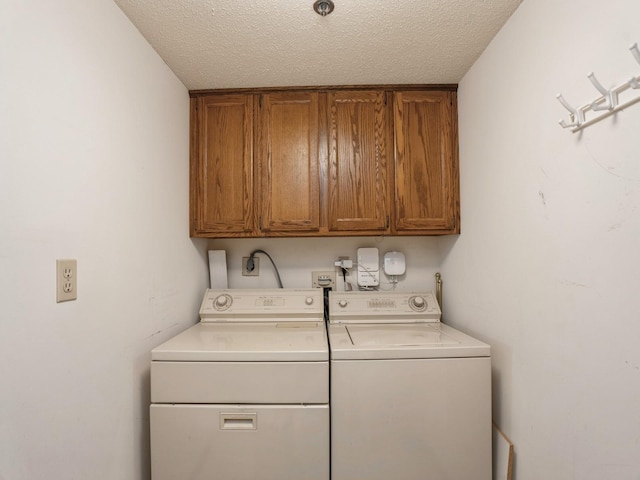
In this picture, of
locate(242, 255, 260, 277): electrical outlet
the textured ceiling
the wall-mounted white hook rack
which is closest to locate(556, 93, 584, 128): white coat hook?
the wall-mounted white hook rack

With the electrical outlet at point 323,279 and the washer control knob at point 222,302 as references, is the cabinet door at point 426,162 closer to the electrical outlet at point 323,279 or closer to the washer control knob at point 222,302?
the electrical outlet at point 323,279

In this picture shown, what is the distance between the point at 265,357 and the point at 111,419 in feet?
1.84

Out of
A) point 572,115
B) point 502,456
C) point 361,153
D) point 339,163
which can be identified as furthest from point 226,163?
point 502,456

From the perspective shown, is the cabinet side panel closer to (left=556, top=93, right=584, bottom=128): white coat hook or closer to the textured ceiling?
the textured ceiling

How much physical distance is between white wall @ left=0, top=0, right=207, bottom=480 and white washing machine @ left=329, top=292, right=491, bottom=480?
0.81 m

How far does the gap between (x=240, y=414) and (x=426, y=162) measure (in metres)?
1.54

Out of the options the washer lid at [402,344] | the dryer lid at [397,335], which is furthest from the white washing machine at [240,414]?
the dryer lid at [397,335]

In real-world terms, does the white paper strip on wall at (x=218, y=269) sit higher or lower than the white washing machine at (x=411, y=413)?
higher

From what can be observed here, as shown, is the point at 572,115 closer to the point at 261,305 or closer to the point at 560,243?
the point at 560,243

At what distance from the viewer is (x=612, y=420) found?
0.77 metres

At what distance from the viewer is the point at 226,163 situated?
1.71 m

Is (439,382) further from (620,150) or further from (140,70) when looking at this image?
(140,70)

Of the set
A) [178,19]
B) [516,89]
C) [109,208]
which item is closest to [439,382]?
[516,89]

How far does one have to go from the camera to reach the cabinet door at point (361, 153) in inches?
66.5
